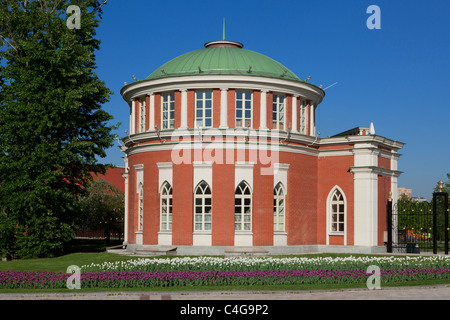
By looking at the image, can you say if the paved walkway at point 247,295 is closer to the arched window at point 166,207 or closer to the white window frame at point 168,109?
the arched window at point 166,207

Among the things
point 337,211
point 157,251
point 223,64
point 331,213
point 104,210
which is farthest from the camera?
point 104,210

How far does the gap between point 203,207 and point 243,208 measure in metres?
2.17

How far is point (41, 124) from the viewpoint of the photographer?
27.8 metres

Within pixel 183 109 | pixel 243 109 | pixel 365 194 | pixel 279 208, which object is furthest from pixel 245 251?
pixel 183 109

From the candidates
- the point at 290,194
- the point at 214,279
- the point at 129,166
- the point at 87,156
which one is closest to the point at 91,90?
the point at 87,156

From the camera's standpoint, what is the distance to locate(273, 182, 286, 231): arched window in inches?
1213

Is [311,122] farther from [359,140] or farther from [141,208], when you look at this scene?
[141,208]

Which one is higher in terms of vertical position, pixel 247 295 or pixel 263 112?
pixel 263 112

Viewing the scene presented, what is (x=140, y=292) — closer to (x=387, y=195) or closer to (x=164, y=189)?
(x=164, y=189)

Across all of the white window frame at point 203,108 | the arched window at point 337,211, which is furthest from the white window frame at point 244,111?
the arched window at point 337,211

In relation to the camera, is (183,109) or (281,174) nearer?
(183,109)

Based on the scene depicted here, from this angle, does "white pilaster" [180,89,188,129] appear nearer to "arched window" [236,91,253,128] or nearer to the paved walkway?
"arched window" [236,91,253,128]

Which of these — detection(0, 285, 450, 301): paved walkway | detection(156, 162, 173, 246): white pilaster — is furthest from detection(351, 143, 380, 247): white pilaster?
detection(0, 285, 450, 301): paved walkway
